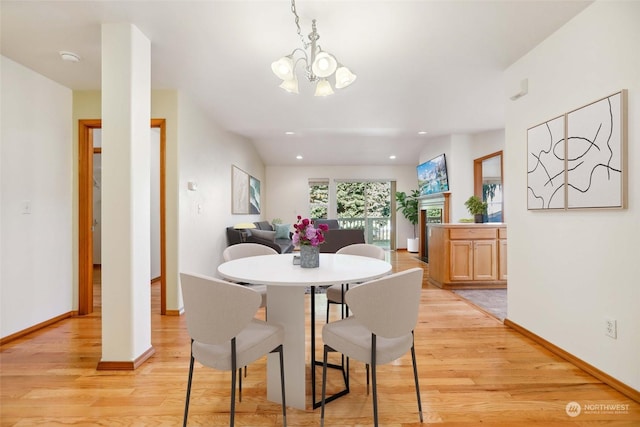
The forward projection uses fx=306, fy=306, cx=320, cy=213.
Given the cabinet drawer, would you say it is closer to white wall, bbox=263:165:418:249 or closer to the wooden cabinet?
the wooden cabinet

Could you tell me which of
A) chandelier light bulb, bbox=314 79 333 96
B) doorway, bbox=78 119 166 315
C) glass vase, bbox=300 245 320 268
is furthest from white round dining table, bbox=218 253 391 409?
doorway, bbox=78 119 166 315

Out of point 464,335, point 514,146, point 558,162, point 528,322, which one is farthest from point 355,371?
point 514,146

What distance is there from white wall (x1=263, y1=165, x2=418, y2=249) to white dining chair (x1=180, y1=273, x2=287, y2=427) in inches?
288

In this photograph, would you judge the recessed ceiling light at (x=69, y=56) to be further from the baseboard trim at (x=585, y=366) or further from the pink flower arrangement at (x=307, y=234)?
the baseboard trim at (x=585, y=366)

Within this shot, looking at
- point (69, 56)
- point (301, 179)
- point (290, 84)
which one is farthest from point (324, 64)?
point (301, 179)

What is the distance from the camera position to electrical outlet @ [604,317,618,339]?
1.87 metres

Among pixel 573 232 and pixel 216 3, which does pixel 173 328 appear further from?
pixel 573 232

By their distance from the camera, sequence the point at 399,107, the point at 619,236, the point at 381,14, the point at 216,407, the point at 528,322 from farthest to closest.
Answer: the point at 399,107 < the point at 528,322 < the point at 381,14 < the point at 619,236 < the point at 216,407

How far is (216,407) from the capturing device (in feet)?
5.62

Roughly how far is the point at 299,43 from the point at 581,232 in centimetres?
248

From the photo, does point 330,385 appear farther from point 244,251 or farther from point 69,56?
point 69,56

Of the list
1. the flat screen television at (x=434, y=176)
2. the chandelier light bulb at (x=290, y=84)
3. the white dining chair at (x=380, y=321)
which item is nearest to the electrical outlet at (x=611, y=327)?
the white dining chair at (x=380, y=321)

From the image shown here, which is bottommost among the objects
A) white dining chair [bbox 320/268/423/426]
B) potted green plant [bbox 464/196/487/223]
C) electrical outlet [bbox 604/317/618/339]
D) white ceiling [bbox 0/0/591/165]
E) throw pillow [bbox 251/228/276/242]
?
electrical outlet [bbox 604/317/618/339]

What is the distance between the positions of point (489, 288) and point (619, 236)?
2596 millimetres
